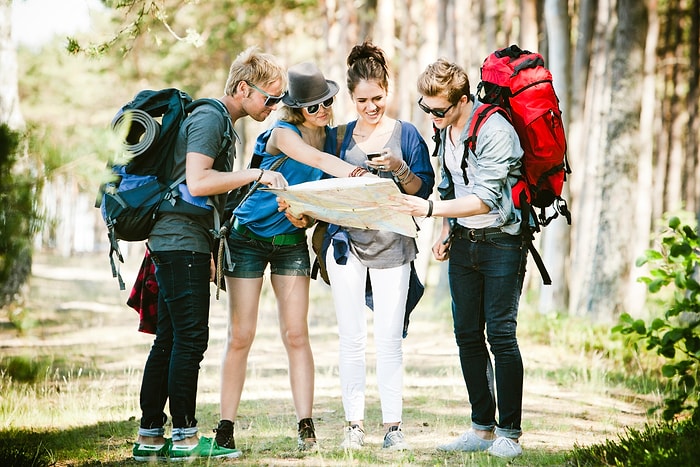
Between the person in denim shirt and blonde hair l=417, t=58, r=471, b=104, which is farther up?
blonde hair l=417, t=58, r=471, b=104

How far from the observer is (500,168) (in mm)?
4863

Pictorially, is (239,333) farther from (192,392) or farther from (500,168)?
(500,168)

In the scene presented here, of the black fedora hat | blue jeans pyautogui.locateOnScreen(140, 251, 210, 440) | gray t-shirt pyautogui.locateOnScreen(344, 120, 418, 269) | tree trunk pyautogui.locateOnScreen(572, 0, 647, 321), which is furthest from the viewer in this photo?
tree trunk pyautogui.locateOnScreen(572, 0, 647, 321)

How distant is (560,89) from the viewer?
12.6 meters

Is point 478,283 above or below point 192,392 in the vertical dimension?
above

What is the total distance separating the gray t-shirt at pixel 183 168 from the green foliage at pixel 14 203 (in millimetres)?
1522

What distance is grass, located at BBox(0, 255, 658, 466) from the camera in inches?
205

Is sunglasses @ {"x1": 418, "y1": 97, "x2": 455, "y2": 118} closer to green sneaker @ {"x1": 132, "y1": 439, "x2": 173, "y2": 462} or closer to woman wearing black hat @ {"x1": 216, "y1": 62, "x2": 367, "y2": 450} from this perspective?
woman wearing black hat @ {"x1": 216, "y1": 62, "x2": 367, "y2": 450}

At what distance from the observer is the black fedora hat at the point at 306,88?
520 cm

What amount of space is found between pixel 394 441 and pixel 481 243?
4.44 feet

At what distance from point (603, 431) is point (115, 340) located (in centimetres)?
803

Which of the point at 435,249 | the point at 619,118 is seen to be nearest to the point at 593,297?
the point at 619,118

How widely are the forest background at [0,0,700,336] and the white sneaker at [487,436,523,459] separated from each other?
110 inches

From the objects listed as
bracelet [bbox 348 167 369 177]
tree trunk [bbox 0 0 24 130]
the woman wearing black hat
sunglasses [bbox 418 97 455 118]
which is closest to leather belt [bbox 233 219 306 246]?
the woman wearing black hat
